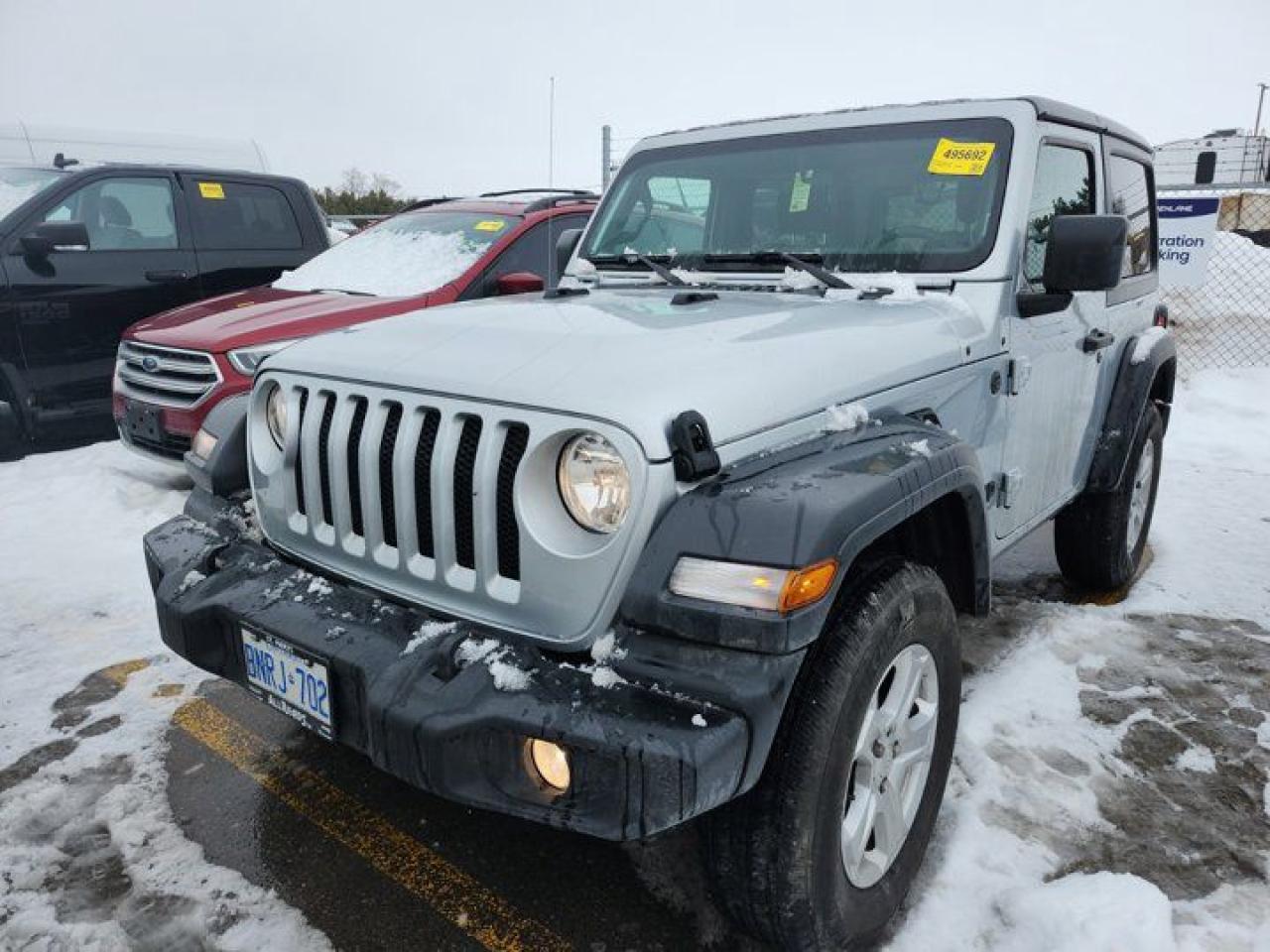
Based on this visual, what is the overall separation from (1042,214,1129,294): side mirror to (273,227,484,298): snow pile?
3.95m

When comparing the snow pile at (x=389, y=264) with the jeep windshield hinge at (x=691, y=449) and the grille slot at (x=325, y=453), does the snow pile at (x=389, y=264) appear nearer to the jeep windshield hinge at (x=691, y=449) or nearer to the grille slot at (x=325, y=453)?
the grille slot at (x=325, y=453)

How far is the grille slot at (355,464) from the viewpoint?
87.7 inches

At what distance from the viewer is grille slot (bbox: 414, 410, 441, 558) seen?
2.07m

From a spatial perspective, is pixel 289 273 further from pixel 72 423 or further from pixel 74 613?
pixel 74 613

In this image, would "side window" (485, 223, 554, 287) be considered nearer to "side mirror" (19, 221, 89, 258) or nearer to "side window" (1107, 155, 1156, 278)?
"side mirror" (19, 221, 89, 258)

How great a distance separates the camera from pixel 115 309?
659 cm

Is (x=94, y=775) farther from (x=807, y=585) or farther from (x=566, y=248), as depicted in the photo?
(x=566, y=248)

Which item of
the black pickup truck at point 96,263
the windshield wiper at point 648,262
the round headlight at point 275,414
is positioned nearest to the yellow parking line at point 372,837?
the round headlight at point 275,414

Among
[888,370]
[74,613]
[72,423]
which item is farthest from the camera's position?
[72,423]

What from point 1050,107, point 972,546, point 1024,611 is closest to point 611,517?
point 972,546

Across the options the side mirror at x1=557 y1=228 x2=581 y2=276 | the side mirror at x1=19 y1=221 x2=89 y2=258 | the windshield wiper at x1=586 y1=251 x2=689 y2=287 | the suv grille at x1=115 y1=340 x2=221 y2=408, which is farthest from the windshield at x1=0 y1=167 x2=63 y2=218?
the windshield wiper at x1=586 y1=251 x2=689 y2=287

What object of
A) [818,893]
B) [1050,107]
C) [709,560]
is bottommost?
[818,893]

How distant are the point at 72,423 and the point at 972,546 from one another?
6296 millimetres

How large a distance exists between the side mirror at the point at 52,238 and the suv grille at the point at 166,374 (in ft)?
3.34
